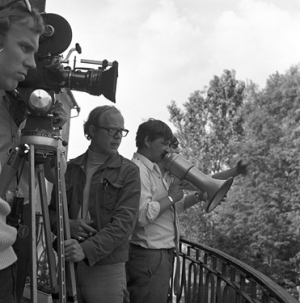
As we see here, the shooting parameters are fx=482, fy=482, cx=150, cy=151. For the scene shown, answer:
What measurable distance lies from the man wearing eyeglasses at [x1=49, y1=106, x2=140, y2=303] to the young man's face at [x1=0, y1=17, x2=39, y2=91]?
104 centimetres

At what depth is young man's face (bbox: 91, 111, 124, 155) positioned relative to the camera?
2564 millimetres

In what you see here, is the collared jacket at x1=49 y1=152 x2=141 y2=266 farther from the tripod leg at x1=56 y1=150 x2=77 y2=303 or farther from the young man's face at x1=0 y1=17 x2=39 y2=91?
the young man's face at x1=0 y1=17 x2=39 y2=91

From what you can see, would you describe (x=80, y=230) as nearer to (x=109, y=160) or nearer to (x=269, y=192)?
(x=109, y=160)

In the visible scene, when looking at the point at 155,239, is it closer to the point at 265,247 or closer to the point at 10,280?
the point at 10,280

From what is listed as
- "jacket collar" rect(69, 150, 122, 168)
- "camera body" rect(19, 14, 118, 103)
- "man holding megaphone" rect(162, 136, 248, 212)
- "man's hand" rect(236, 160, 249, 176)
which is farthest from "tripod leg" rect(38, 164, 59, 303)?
"man's hand" rect(236, 160, 249, 176)

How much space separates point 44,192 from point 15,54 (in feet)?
2.60

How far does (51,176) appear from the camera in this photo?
81.0 inches

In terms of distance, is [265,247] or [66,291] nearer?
[66,291]

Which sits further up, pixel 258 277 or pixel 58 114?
pixel 58 114

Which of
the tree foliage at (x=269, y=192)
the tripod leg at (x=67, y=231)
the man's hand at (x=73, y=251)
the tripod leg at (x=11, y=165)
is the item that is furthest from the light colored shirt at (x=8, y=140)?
the tree foliage at (x=269, y=192)

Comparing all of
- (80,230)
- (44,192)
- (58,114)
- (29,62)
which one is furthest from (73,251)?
(29,62)

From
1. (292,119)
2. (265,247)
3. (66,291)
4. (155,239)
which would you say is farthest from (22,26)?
(265,247)

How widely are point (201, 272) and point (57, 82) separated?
1771 millimetres

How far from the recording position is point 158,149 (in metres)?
3.10
